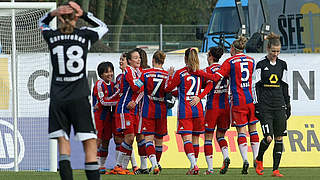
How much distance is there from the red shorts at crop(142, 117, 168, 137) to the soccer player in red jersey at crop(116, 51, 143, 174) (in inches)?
7.4

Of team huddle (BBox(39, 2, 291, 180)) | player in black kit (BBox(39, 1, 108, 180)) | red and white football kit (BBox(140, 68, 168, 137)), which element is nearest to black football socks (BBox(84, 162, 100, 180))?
player in black kit (BBox(39, 1, 108, 180))

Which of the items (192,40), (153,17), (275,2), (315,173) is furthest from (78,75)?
(153,17)

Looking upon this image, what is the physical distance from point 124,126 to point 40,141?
8.13 feet

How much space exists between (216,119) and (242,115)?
0.48m

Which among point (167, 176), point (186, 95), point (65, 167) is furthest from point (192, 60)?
point (65, 167)

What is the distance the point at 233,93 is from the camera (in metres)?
12.8

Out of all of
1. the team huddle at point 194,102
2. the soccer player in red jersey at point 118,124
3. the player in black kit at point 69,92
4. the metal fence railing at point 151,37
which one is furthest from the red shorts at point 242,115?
the metal fence railing at point 151,37

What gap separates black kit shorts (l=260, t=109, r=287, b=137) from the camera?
39.4 feet

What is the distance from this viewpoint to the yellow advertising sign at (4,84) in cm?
1526

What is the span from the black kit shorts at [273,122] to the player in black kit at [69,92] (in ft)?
12.5

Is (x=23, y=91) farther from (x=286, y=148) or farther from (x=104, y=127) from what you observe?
(x=286, y=148)

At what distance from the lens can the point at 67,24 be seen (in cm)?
888

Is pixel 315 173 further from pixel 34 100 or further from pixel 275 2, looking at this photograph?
pixel 275 2

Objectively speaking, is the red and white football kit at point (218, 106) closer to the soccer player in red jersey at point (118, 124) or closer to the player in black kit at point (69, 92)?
the soccer player in red jersey at point (118, 124)
